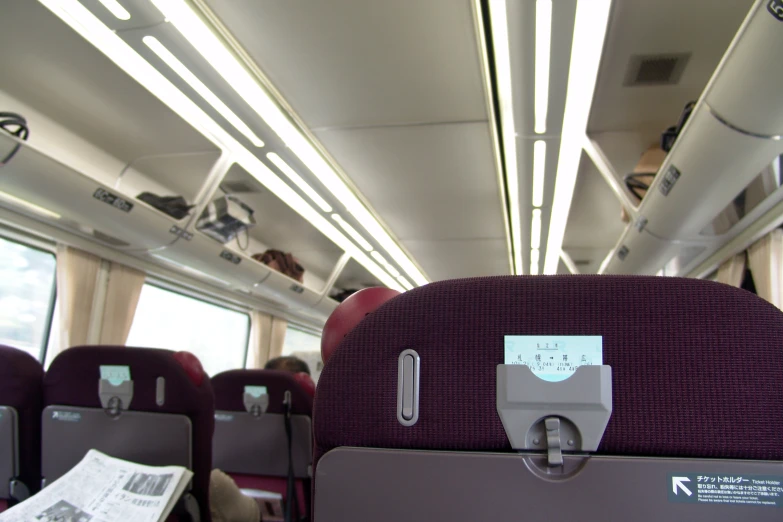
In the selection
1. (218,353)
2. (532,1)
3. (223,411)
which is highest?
(532,1)

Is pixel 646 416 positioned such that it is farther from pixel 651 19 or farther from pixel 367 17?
pixel 651 19

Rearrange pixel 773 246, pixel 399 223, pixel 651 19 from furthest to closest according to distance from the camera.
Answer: pixel 399 223 < pixel 773 246 < pixel 651 19

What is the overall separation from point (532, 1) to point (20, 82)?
3092 millimetres

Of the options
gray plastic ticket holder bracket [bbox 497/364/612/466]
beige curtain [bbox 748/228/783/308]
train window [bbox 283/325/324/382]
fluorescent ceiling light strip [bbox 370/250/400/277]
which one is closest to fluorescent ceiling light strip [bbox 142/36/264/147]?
gray plastic ticket holder bracket [bbox 497/364/612/466]

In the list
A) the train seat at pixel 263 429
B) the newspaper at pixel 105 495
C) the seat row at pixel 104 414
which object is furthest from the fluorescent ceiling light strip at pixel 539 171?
the newspaper at pixel 105 495

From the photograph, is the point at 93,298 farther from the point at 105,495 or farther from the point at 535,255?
the point at 535,255

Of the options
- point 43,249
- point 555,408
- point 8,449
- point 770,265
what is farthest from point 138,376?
point 770,265

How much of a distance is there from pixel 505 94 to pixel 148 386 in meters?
2.32

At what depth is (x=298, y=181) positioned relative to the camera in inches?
162

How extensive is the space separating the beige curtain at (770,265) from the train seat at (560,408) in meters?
3.69

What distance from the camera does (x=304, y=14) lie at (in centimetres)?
266

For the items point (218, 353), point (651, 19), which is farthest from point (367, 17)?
point (218, 353)

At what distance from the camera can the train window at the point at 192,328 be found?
18.3 feet

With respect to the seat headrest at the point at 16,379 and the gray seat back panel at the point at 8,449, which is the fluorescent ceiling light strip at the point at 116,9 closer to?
the seat headrest at the point at 16,379
